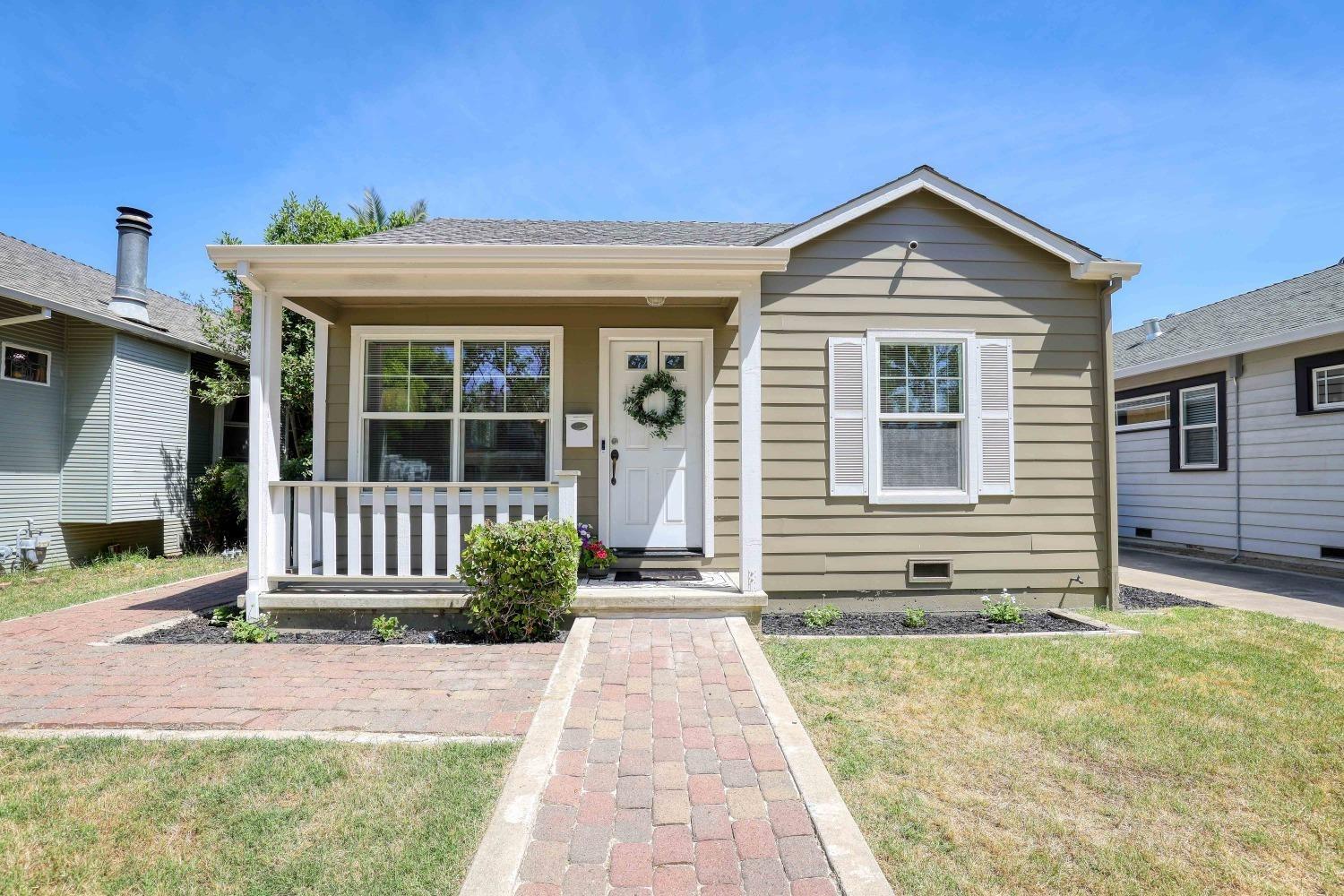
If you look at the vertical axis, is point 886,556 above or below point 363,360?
below

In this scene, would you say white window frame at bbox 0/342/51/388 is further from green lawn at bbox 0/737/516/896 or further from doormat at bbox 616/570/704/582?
doormat at bbox 616/570/704/582

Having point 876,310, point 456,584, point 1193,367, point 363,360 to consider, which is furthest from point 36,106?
point 1193,367

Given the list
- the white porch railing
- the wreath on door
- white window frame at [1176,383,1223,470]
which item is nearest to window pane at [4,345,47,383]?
the white porch railing

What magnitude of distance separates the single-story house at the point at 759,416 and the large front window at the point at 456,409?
0.02m

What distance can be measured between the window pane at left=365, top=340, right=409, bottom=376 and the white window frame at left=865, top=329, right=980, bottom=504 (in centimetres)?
444

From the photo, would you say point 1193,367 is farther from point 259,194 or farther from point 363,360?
point 259,194

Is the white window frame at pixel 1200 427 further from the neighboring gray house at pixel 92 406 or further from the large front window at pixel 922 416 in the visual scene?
the neighboring gray house at pixel 92 406

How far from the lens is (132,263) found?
30.8 feet

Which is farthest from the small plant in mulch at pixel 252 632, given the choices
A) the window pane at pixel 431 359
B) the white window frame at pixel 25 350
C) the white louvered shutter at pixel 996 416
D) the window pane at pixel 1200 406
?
the window pane at pixel 1200 406

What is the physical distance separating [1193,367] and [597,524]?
30.9 feet

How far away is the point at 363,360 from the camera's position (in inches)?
233

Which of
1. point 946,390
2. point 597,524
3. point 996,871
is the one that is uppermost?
point 946,390

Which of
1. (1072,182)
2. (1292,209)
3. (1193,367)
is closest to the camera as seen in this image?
(1193,367)

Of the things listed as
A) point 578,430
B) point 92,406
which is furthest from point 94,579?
point 578,430
